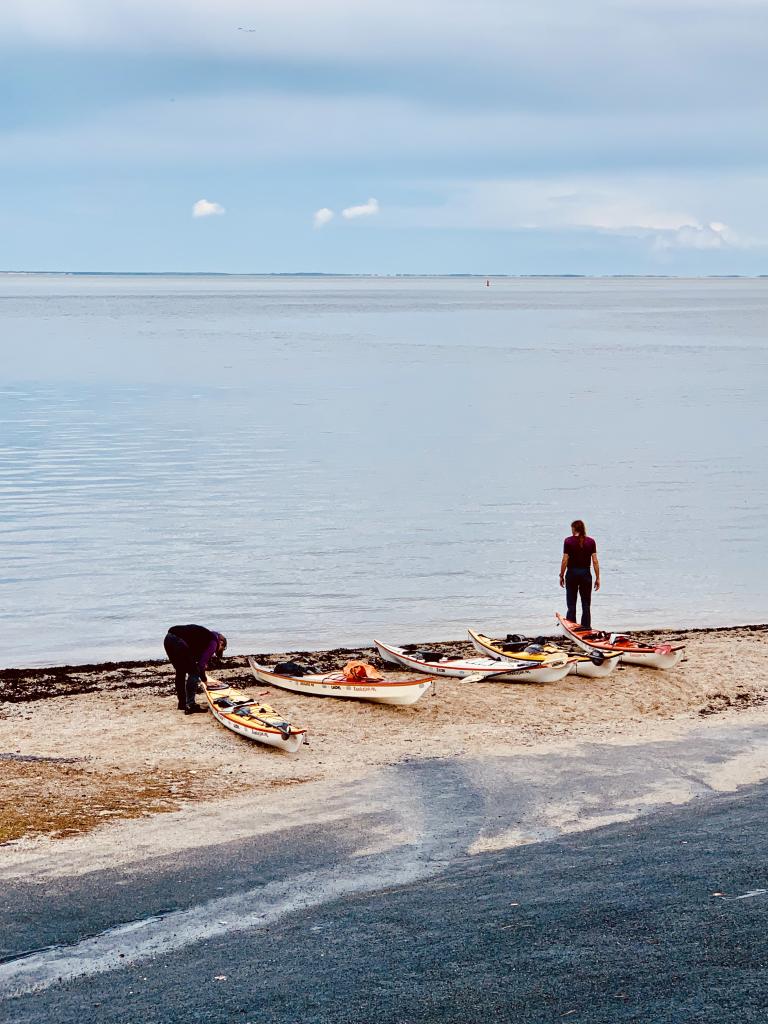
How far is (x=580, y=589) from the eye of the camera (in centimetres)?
2308

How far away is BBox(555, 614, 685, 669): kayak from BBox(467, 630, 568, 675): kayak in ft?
1.91

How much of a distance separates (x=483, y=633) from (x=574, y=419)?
40756 millimetres

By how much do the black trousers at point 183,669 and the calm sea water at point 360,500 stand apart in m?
5.67

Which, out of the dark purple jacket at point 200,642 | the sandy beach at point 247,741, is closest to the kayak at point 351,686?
the sandy beach at point 247,741

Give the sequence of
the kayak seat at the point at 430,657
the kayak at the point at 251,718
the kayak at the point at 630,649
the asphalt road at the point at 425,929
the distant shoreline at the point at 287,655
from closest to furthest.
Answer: the asphalt road at the point at 425,929 < the kayak at the point at 251,718 < the kayak at the point at 630,649 < the kayak seat at the point at 430,657 < the distant shoreline at the point at 287,655

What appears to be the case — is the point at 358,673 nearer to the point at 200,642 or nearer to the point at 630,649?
the point at 200,642

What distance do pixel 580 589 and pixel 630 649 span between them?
5.60 feet

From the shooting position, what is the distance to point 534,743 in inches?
722

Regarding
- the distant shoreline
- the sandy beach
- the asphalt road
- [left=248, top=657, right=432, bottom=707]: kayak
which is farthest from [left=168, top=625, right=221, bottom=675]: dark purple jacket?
the asphalt road

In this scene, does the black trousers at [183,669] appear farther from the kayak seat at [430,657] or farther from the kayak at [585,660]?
the kayak at [585,660]

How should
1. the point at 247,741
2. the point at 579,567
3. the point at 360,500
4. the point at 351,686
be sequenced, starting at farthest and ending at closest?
the point at 360,500
the point at 579,567
the point at 351,686
the point at 247,741

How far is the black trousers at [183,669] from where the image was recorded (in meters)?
18.9

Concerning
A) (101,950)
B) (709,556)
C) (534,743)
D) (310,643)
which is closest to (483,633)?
(310,643)

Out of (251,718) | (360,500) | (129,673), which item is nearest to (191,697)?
(251,718)
